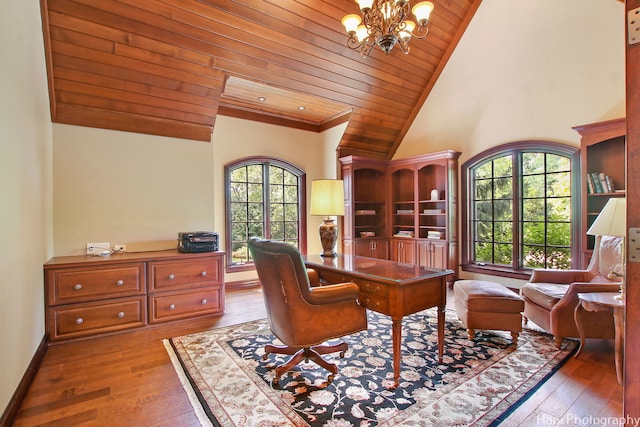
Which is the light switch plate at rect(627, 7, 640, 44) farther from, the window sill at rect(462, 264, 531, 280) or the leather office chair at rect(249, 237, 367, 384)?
the window sill at rect(462, 264, 531, 280)

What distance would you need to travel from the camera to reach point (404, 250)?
5.62m

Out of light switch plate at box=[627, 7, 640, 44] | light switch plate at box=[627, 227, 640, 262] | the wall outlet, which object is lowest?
the wall outlet

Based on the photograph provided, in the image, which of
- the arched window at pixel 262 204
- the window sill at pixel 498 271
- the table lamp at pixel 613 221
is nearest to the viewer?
the table lamp at pixel 613 221

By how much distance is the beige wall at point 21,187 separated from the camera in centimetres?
186

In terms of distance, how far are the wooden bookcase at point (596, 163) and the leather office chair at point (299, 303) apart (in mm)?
3090

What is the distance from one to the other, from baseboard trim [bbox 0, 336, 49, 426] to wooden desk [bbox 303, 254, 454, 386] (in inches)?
85.5

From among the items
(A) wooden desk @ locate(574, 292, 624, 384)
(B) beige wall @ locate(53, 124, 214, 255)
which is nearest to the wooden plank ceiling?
(B) beige wall @ locate(53, 124, 214, 255)

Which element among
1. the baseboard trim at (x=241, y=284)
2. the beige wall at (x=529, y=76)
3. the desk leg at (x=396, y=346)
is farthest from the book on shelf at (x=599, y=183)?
the baseboard trim at (x=241, y=284)

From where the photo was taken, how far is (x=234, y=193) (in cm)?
520

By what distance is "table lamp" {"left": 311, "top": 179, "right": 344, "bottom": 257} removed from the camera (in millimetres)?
3178

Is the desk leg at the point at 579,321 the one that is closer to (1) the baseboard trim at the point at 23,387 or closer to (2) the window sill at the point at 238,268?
(1) the baseboard trim at the point at 23,387

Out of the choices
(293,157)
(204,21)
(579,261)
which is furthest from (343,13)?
(579,261)

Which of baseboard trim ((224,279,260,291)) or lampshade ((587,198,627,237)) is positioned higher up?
lampshade ((587,198,627,237))

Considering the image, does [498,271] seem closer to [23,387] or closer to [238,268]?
[238,268]
